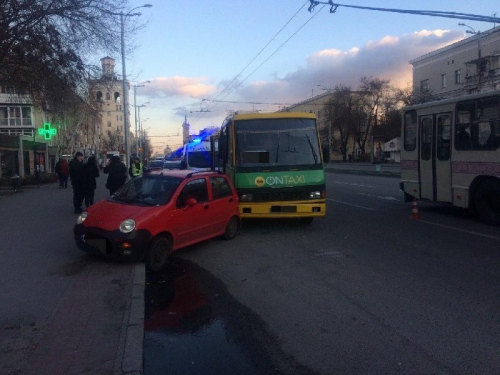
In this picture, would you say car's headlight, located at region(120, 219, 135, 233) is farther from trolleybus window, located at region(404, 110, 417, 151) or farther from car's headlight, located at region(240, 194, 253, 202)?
trolleybus window, located at region(404, 110, 417, 151)

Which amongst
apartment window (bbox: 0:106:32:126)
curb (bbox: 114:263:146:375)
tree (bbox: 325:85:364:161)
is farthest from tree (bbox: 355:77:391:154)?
curb (bbox: 114:263:146:375)

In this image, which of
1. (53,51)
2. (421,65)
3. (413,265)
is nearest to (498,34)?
(421,65)

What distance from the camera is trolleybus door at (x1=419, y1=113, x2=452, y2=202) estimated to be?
42.5ft

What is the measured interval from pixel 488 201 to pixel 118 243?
28.5 ft

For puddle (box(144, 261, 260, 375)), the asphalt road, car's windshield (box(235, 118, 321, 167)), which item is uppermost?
car's windshield (box(235, 118, 321, 167))

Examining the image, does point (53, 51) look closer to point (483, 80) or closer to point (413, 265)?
point (413, 265)

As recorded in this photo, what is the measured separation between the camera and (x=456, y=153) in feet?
41.2

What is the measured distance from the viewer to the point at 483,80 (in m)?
47.5

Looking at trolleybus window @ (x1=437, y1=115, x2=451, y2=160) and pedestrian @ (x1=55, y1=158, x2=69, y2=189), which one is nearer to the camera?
trolleybus window @ (x1=437, y1=115, x2=451, y2=160)

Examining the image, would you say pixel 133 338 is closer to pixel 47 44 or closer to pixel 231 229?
pixel 231 229

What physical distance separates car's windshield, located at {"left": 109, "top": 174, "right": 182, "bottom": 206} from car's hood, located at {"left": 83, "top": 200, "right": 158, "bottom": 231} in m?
0.31

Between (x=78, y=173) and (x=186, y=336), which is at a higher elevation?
(x=78, y=173)

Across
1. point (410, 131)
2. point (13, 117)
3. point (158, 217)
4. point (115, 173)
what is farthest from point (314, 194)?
point (13, 117)

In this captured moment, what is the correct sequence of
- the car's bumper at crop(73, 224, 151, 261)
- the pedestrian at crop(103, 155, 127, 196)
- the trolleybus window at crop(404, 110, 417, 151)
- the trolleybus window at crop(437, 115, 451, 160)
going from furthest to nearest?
the trolleybus window at crop(404, 110, 417, 151) → the pedestrian at crop(103, 155, 127, 196) → the trolleybus window at crop(437, 115, 451, 160) → the car's bumper at crop(73, 224, 151, 261)
